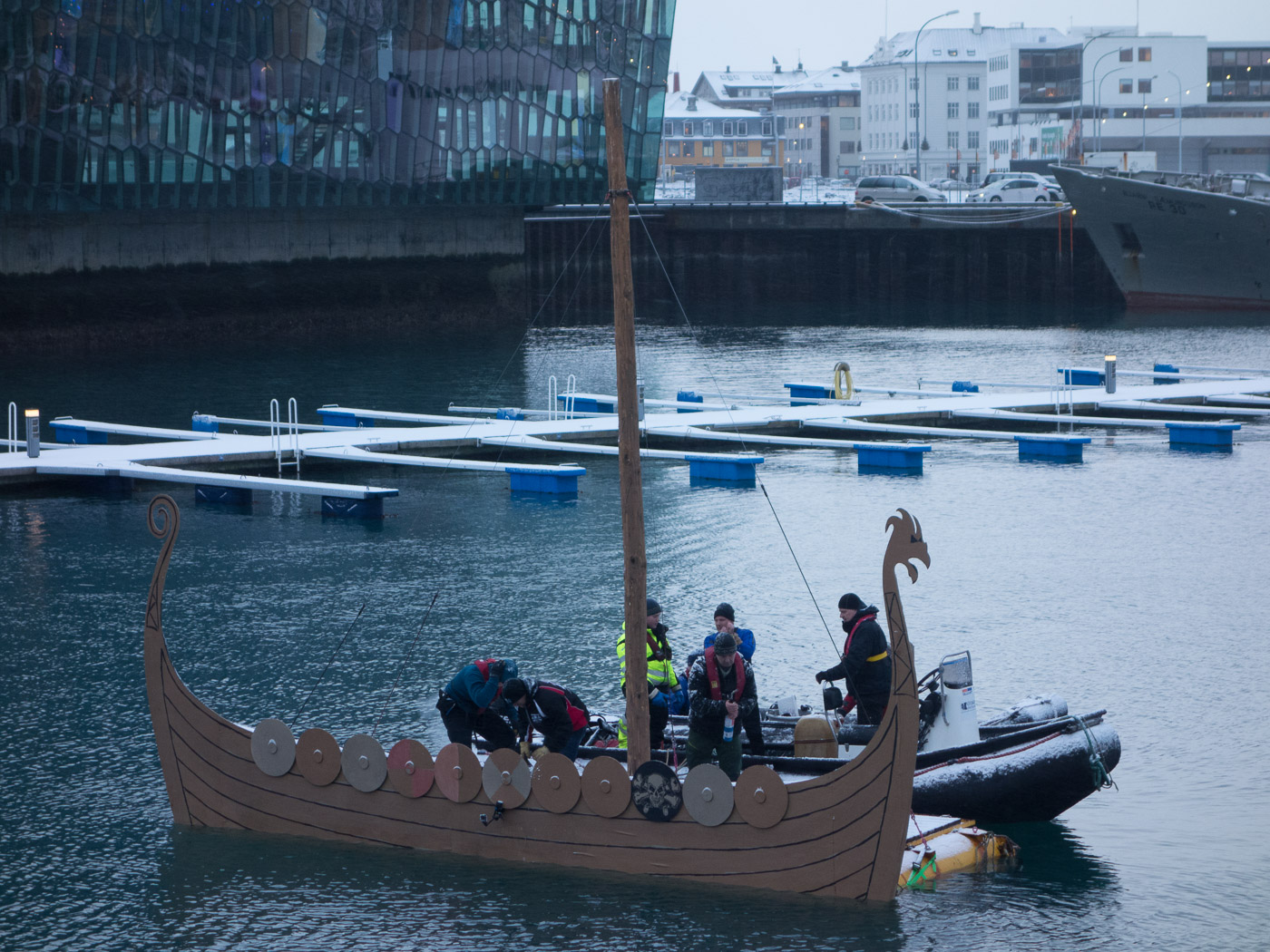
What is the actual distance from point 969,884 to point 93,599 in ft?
43.5

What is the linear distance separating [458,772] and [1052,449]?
2286 centimetres

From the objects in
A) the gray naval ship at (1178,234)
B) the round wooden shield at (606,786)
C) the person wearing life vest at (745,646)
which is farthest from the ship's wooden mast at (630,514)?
the gray naval ship at (1178,234)

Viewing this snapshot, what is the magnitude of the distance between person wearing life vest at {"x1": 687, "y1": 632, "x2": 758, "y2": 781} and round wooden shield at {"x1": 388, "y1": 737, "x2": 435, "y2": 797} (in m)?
2.00

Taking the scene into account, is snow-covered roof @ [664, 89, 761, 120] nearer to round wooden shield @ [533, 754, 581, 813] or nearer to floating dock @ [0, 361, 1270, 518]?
floating dock @ [0, 361, 1270, 518]

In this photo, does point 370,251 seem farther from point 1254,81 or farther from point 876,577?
point 1254,81

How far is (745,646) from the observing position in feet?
44.0

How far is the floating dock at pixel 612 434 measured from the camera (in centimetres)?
2881

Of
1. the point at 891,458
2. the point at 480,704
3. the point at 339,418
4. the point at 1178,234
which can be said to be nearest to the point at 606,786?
the point at 480,704

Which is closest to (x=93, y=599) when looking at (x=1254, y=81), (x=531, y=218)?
(x=531, y=218)

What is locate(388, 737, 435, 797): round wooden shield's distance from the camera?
38.5 feet

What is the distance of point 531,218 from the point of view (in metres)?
70.9

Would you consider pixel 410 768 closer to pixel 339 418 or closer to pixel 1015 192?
pixel 339 418

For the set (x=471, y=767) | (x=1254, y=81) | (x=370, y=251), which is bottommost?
(x=471, y=767)

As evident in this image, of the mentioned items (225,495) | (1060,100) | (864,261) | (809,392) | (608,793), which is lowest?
(608,793)
